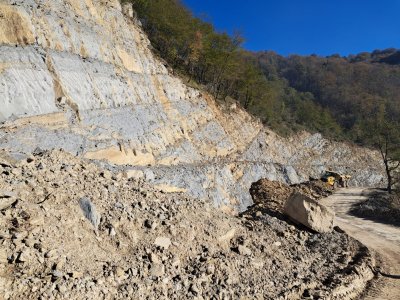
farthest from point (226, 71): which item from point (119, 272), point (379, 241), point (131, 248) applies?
point (119, 272)

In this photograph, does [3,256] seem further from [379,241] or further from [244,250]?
[379,241]

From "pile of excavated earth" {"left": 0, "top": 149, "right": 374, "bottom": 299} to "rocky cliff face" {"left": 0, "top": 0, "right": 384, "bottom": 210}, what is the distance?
2.57 metres

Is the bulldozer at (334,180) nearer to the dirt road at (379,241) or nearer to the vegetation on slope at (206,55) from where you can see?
the dirt road at (379,241)

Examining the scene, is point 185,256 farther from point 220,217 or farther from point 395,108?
point 395,108

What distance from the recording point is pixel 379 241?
14.4 meters

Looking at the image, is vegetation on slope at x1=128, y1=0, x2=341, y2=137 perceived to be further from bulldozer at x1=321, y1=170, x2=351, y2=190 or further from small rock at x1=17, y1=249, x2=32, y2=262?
small rock at x1=17, y1=249, x2=32, y2=262

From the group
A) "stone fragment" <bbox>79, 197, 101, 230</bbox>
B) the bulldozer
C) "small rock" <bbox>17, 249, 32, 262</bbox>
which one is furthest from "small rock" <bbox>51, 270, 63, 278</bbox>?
the bulldozer

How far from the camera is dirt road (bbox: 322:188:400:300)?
960cm

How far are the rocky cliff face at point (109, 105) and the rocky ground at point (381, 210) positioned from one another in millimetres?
7392

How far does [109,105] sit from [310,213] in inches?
423

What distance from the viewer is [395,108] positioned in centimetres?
7388

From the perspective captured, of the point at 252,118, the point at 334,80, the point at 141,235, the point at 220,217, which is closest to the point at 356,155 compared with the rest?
the point at 252,118

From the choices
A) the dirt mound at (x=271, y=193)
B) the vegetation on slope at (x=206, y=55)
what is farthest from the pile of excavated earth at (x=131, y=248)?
the vegetation on slope at (x=206, y=55)

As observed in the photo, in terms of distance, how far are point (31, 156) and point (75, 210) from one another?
2.39 m
